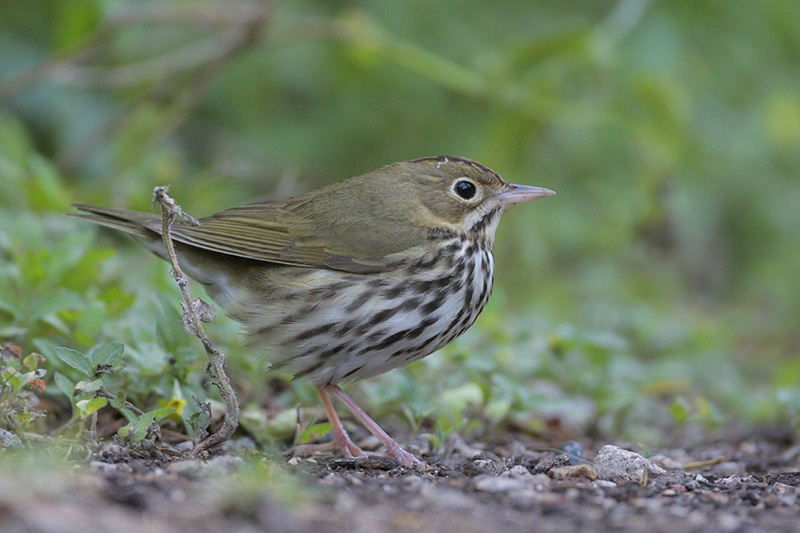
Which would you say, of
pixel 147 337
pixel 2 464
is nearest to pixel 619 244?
pixel 147 337

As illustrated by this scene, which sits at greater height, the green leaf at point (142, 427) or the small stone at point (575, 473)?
the small stone at point (575, 473)

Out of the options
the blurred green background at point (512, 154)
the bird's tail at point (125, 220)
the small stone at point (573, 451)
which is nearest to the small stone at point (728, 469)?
the blurred green background at point (512, 154)

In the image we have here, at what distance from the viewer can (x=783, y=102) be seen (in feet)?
25.7

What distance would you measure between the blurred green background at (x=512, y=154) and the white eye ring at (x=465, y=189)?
2.52 ft

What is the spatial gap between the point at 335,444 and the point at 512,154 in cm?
347

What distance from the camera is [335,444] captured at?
3.82 metres

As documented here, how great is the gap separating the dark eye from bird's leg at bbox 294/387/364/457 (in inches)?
44.5

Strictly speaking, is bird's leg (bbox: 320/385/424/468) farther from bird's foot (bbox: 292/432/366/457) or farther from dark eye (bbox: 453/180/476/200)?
dark eye (bbox: 453/180/476/200)

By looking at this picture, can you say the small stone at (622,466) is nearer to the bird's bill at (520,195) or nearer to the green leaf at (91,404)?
the bird's bill at (520,195)

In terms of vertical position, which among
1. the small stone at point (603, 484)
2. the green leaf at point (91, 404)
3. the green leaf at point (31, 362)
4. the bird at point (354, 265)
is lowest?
the green leaf at point (91, 404)

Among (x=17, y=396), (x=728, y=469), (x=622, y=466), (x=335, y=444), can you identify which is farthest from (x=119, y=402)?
(x=728, y=469)

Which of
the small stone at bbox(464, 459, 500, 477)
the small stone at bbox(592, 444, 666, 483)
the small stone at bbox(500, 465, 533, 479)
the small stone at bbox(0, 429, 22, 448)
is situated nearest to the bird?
the small stone at bbox(464, 459, 500, 477)

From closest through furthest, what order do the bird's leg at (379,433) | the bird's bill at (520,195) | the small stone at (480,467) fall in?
the small stone at (480,467), the bird's leg at (379,433), the bird's bill at (520,195)

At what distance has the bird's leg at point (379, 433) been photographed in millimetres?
3535
